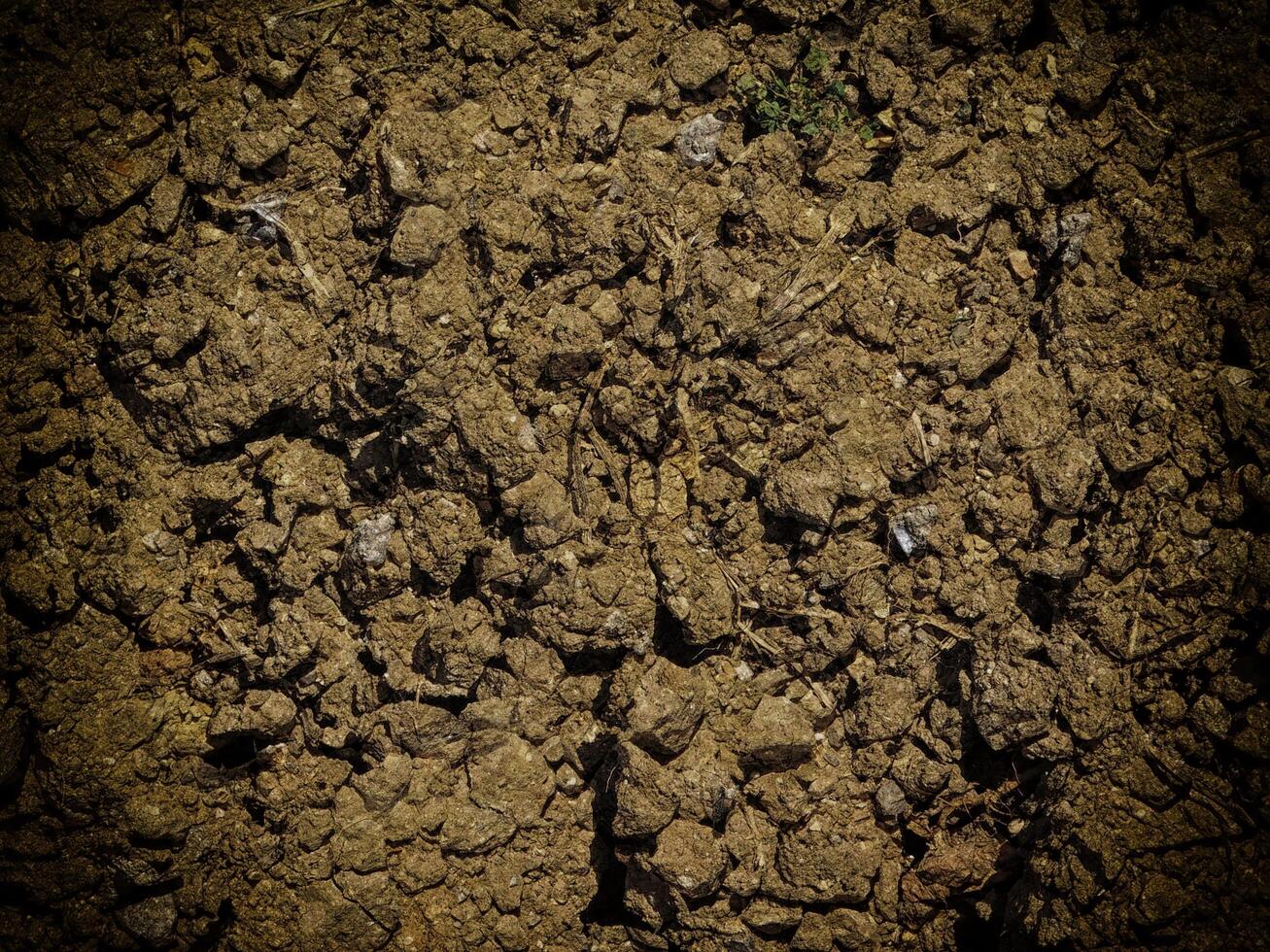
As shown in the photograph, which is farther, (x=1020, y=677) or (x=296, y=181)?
(x=296, y=181)

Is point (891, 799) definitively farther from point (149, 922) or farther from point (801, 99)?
point (149, 922)

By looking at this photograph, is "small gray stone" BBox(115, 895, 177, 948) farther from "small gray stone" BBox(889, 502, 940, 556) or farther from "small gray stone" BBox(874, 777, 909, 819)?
"small gray stone" BBox(889, 502, 940, 556)

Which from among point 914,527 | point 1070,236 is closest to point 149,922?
point 914,527


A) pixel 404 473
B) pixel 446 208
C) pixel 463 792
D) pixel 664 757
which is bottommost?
pixel 463 792

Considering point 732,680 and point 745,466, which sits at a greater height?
point 745,466

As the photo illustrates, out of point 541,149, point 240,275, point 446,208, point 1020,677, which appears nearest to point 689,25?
point 541,149

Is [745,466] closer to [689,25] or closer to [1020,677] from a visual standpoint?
[1020,677]
